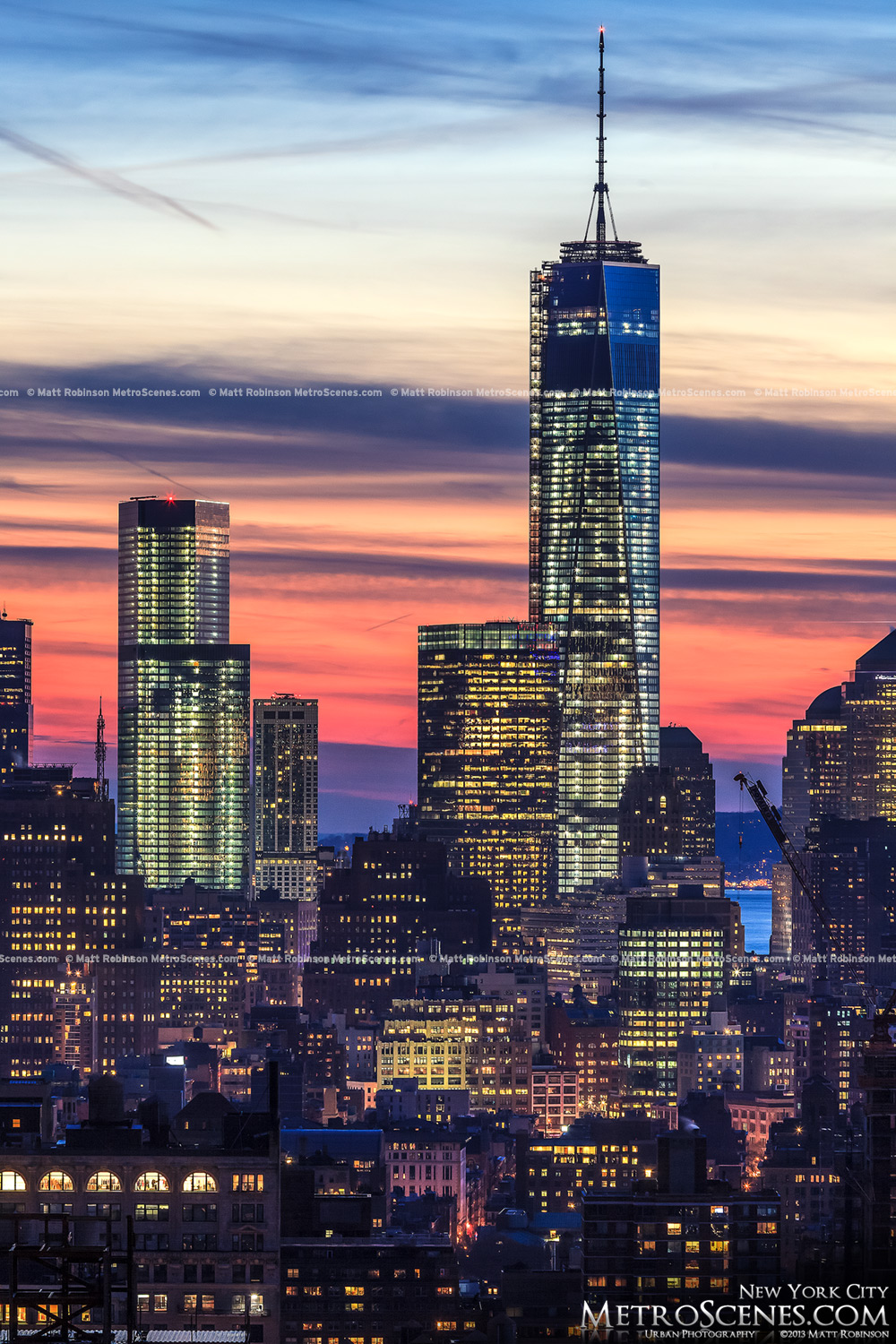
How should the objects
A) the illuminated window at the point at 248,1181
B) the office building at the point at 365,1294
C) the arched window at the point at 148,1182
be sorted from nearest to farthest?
the illuminated window at the point at 248,1181, the arched window at the point at 148,1182, the office building at the point at 365,1294

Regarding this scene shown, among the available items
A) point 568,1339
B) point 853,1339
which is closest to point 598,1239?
point 568,1339

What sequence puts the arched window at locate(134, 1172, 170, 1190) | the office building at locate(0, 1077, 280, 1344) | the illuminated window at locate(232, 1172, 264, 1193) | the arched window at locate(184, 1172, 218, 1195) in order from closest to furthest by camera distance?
the office building at locate(0, 1077, 280, 1344), the arched window at locate(184, 1172, 218, 1195), the illuminated window at locate(232, 1172, 264, 1193), the arched window at locate(134, 1172, 170, 1190)

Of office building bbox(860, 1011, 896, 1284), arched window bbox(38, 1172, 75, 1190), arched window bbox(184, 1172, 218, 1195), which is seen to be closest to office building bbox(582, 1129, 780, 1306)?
office building bbox(860, 1011, 896, 1284)

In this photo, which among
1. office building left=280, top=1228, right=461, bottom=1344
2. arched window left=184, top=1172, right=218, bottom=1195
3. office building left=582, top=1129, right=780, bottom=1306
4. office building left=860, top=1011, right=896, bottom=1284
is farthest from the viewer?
office building left=280, top=1228, right=461, bottom=1344

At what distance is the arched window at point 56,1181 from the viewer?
82.6 metres

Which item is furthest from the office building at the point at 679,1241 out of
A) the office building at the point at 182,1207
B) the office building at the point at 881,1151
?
the office building at the point at 182,1207

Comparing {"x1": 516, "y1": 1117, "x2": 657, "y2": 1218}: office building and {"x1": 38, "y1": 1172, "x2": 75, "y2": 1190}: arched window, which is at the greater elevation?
{"x1": 38, "y1": 1172, "x2": 75, "y2": 1190}: arched window

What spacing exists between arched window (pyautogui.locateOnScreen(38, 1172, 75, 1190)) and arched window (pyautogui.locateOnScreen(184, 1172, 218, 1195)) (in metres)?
3.39

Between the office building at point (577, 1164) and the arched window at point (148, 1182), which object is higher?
the arched window at point (148, 1182)

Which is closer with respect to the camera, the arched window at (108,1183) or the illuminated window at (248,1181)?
the illuminated window at (248,1181)

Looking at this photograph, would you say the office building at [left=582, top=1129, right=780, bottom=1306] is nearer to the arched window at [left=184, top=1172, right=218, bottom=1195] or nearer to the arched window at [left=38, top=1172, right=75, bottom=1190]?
the arched window at [left=184, top=1172, right=218, bottom=1195]

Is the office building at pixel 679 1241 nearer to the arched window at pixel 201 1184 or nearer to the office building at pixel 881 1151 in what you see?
the office building at pixel 881 1151

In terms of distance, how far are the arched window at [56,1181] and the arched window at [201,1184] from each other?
133 inches

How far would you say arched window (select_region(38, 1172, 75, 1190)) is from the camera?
82.6 metres
